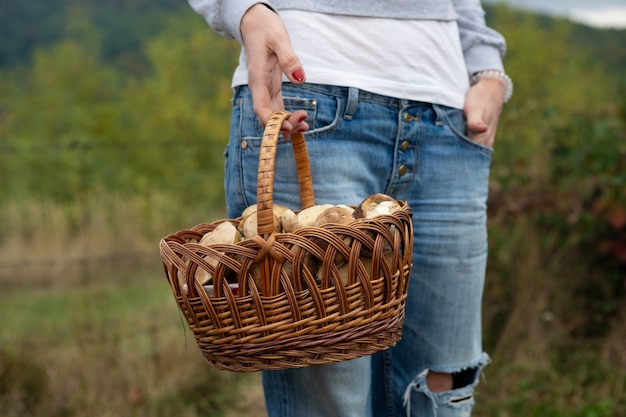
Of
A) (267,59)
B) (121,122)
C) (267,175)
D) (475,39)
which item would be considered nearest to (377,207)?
(267,175)

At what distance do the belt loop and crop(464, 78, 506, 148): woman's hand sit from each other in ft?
0.97

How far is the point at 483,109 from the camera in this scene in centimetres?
154

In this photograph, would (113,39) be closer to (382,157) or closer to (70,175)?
(70,175)

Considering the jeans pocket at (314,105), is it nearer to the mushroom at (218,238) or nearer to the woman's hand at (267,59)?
the woman's hand at (267,59)

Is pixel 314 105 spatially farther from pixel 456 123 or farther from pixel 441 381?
pixel 441 381

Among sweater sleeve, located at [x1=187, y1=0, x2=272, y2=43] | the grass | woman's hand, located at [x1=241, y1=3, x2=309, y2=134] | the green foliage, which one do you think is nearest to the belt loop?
woman's hand, located at [x1=241, y1=3, x2=309, y2=134]

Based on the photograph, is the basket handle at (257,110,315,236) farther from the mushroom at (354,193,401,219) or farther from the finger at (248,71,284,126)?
the mushroom at (354,193,401,219)

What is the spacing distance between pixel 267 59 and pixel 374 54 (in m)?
0.24

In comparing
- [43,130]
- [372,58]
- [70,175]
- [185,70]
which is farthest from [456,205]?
[185,70]

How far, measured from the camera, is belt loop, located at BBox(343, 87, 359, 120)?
133 cm

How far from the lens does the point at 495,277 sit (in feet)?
10.7

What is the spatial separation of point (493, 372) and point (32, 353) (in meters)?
1.94

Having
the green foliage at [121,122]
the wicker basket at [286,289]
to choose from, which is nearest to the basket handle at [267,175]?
the wicker basket at [286,289]

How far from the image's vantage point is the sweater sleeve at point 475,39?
1649mm
